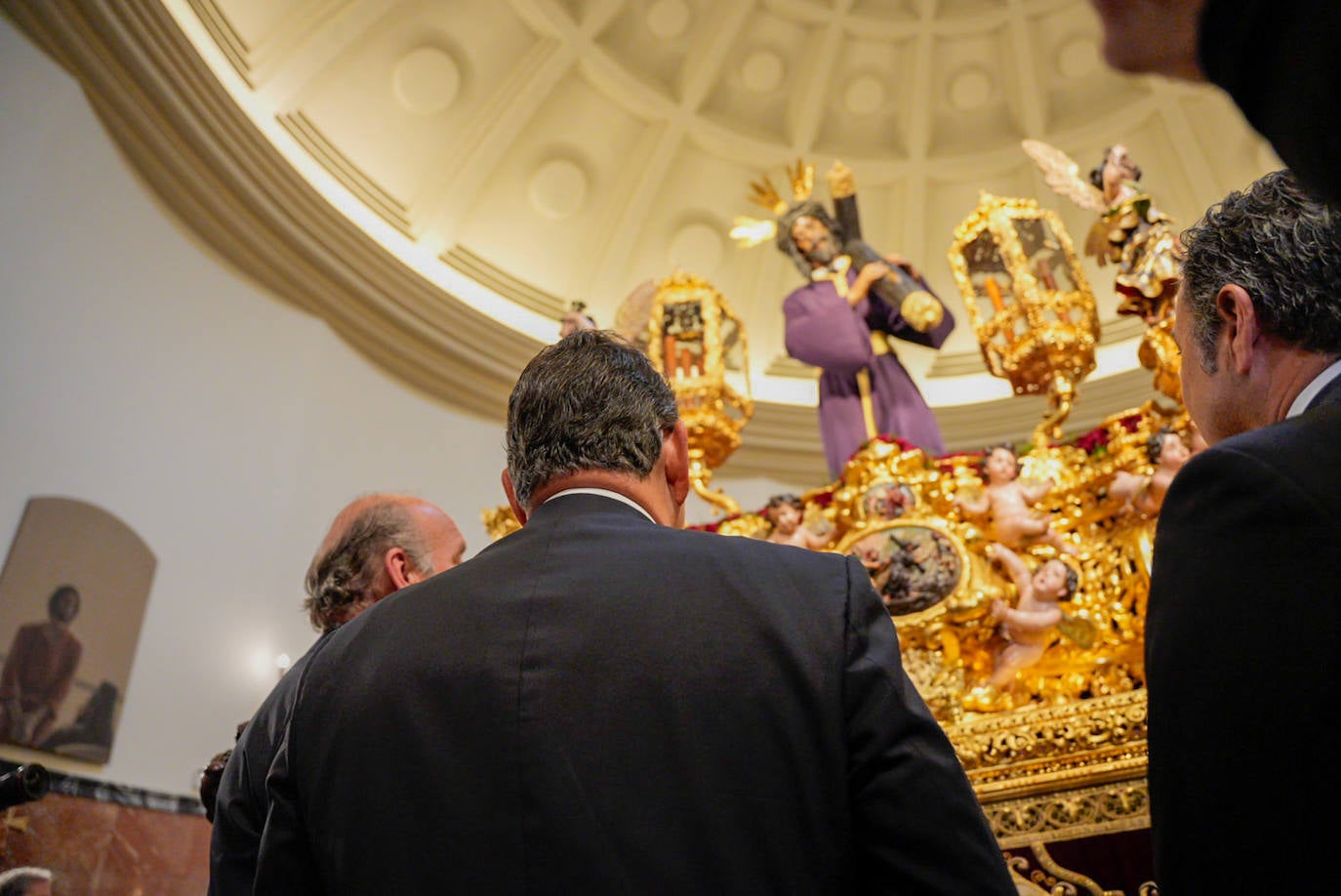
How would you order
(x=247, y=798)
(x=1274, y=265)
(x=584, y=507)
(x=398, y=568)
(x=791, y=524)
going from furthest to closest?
(x=791, y=524) < (x=398, y=568) < (x=247, y=798) < (x=584, y=507) < (x=1274, y=265)

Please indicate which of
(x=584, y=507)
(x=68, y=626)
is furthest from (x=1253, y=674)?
(x=68, y=626)

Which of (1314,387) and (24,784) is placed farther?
(24,784)

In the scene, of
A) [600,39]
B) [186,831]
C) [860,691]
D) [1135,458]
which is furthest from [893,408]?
[600,39]

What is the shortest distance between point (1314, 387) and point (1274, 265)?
0.17 m

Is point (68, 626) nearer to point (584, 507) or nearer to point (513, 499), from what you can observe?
point (513, 499)

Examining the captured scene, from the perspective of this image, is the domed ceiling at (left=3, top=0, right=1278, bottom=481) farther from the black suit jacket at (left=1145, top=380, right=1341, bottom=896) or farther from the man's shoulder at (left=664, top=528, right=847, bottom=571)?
the black suit jacket at (left=1145, top=380, right=1341, bottom=896)

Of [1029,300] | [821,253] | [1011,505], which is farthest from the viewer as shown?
[821,253]

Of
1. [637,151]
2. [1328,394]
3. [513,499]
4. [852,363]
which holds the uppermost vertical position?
[637,151]

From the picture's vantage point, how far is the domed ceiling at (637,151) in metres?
8.38

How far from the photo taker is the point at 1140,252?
4.77m

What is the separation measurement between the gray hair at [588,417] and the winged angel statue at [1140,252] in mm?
3401

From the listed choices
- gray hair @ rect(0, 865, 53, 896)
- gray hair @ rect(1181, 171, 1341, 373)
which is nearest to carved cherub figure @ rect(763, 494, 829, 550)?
gray hair @ rect(0, 865, 53, 896)

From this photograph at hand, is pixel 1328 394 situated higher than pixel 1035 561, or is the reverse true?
pixel 1035 561

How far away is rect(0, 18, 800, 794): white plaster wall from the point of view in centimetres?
582
